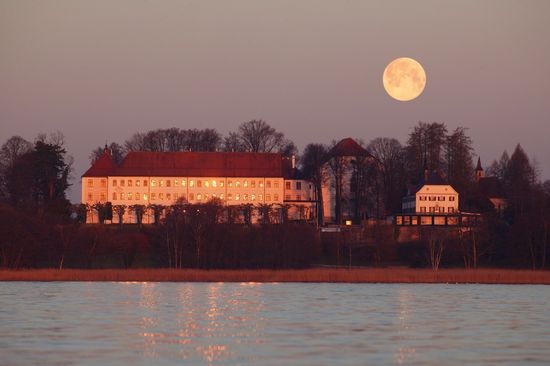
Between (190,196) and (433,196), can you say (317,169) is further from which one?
(190,196)

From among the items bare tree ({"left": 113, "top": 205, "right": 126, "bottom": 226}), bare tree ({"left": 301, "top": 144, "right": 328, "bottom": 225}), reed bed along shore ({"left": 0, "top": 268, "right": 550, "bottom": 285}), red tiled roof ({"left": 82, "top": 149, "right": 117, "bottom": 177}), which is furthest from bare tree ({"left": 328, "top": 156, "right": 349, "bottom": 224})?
reed bed along shore ({"left": 0, "top": 268, "right": 550, "bottom": 285})

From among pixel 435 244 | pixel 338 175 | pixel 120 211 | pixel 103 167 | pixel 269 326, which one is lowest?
pixel 269 326

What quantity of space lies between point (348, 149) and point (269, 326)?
3308 inches

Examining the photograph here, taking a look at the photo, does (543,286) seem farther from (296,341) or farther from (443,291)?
(296,341)

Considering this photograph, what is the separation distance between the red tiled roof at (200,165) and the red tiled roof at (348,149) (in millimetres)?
6935

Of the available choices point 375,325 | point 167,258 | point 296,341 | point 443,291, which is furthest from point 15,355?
point 167,258

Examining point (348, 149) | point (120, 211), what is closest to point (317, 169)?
point (348, 149)

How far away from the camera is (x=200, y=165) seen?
118 metres

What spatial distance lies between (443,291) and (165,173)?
7098 cm

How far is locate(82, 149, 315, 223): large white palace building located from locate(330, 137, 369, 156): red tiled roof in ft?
20.4

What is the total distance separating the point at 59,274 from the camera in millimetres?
54594

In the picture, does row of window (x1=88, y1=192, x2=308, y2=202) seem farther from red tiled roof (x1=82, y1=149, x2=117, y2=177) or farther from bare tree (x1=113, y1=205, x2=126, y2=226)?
bare tree (x1=113, y1=205, x2=126, y2=226)

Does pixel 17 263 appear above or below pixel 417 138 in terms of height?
below

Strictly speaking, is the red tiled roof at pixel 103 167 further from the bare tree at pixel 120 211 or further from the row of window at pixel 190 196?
the bare tree at pixel 120 211
